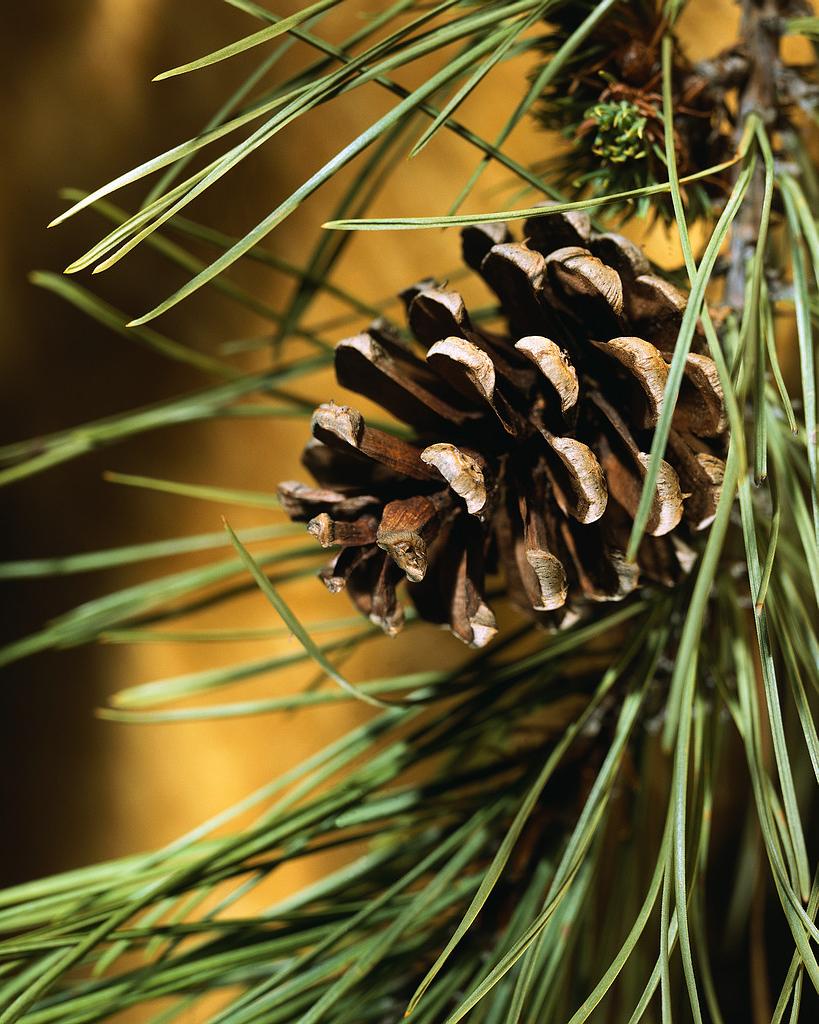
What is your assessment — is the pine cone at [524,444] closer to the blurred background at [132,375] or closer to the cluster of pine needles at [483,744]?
the cluster of pine needles at [483,744]

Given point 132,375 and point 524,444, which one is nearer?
point 524,444

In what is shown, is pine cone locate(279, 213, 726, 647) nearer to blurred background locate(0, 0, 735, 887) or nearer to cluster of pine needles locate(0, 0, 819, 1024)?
cluster of pine needles locate(0, 0, 819, 1024)

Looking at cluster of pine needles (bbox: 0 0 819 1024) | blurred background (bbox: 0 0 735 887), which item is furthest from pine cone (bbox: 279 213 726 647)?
blurred background (bbox: 0 0 735 887)

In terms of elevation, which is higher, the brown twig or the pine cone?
the brown twig

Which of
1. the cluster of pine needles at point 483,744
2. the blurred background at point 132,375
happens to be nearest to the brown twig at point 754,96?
the cluster of pine needles at point 483,744

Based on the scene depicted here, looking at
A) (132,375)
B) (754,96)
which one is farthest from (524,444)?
(132,375)

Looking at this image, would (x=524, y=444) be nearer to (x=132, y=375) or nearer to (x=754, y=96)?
(x=754, y=96)

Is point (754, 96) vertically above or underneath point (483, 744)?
above
